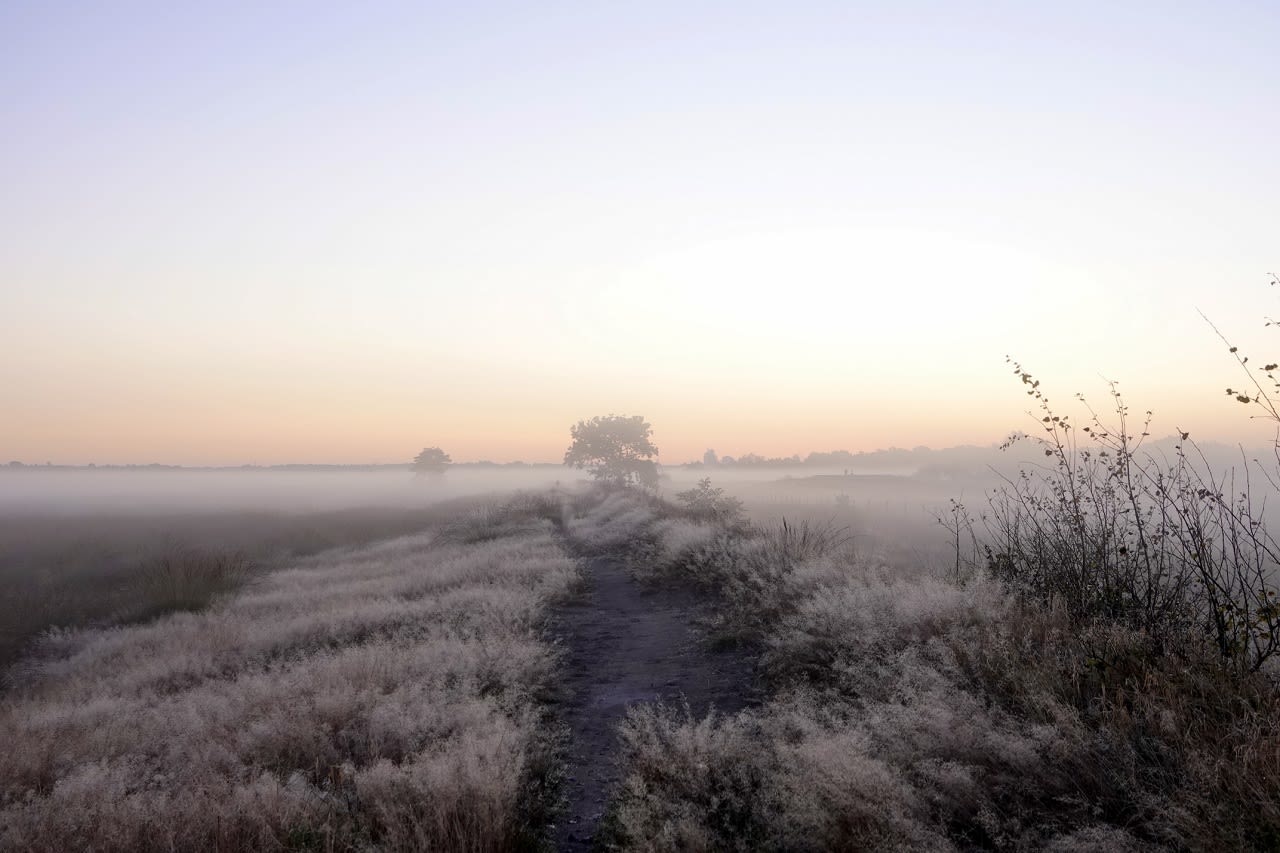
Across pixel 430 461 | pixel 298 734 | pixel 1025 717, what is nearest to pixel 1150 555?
pixel 1025 717

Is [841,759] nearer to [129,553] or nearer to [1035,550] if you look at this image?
[1035,550]

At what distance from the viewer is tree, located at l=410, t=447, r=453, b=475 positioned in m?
104

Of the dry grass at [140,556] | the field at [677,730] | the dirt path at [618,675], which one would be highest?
the field at [677,730]

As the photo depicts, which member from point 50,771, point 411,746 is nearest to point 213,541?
point 50,771

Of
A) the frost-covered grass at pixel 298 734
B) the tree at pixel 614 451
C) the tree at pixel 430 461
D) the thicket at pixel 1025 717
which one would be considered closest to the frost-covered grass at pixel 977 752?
the thicket at pixel 1025 717

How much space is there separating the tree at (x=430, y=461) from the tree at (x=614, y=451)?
1757 inches

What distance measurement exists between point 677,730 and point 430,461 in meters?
104

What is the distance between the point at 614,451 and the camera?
216 ft

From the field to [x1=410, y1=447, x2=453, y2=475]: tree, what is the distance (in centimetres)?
9365

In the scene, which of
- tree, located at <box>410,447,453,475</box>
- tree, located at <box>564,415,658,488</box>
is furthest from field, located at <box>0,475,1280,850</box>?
tree, located at <box>410,447,453,475</box>

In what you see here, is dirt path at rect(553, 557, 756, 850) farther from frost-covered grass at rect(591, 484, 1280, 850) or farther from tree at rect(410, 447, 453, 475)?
tree at rect(410, 447, 453, 475)

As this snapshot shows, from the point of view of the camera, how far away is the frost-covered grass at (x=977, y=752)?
3.70 m

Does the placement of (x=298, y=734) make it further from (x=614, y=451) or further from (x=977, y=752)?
(x=614, y=451)

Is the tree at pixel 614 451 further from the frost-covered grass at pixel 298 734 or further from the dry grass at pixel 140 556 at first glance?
the frost-covered grass at pixel 298 734
